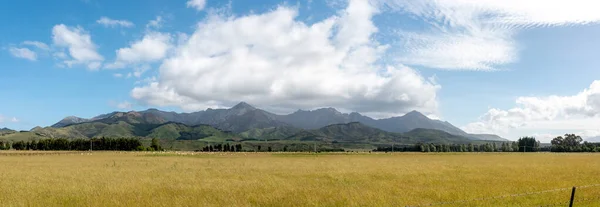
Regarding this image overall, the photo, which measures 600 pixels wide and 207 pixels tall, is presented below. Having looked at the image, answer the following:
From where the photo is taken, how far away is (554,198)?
84.7 ft

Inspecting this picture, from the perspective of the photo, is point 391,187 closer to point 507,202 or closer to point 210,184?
point 507,202

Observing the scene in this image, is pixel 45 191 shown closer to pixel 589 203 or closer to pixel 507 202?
pixel 507 202

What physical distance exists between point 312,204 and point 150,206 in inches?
348

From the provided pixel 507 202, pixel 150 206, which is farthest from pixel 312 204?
pixel 507 202

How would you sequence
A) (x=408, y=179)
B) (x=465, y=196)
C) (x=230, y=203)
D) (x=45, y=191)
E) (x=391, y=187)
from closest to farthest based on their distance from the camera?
(x=230, y=203)
(x=465, y=196)
(x=45, y=191)
(x=391, y=187)
(x=408, y=179)

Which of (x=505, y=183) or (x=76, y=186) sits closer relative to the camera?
(x=76, y=186)

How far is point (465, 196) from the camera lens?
2770 centimetres

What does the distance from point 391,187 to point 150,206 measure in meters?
17.6

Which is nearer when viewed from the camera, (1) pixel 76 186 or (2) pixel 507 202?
(2) pixel 507 202

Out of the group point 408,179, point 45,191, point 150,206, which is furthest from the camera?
point 408,179

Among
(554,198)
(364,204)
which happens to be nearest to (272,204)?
(364,204)

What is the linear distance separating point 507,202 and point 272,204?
13.3m

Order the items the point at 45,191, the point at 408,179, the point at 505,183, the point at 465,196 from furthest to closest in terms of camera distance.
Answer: the point at 408,179, the point at 505,183, the point at 45,191, the point at 465,196

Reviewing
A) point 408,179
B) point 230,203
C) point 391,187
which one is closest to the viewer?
point 230,203
